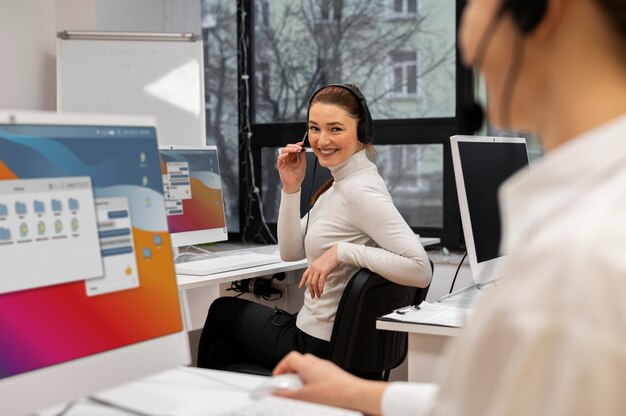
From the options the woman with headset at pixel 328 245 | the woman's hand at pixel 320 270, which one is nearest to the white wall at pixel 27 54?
the woman with headset at pixel 328 245

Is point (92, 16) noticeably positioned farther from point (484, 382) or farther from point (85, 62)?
point (484, 382)

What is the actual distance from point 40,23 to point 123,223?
357 centimetres

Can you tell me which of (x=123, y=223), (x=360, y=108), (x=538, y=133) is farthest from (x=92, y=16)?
(x=538, y=133)

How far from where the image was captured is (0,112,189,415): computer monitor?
103 cm

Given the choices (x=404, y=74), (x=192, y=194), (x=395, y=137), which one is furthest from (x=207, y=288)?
(x=404, y=74)

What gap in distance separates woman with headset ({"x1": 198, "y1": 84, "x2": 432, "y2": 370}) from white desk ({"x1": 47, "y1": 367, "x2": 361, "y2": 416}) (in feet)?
3.32

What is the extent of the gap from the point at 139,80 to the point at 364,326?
2.48m

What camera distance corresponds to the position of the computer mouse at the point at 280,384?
112 cm

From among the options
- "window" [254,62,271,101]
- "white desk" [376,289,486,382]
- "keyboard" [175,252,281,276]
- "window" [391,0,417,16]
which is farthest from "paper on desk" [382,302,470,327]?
"window" [254,62,271,101]

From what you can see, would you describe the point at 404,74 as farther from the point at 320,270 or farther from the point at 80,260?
the point at 80,260

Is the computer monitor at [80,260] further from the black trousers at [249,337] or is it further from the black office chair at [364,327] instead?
the black trousers at [249,337]

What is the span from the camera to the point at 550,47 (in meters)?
0.62

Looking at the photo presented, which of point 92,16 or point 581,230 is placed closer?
point 581,230

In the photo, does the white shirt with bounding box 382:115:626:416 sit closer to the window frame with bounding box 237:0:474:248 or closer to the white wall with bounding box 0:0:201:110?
the window frame with bounding box 237:0:474:248
